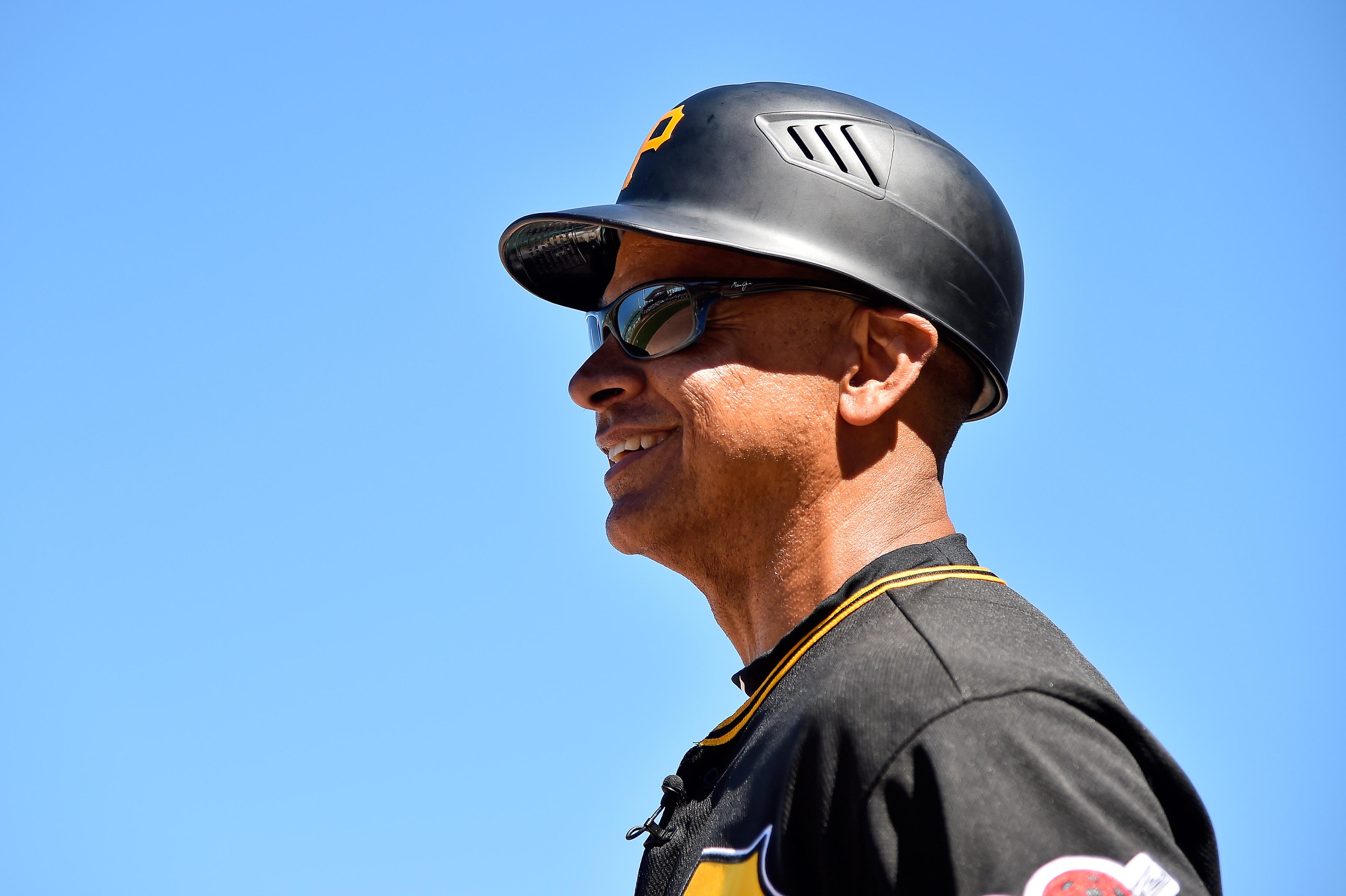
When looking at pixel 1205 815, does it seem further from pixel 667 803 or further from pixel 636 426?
pixel 636 426

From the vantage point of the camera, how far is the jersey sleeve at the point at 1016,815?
2299 mm

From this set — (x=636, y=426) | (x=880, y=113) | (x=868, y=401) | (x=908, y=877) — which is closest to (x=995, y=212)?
(x=880, y=113)

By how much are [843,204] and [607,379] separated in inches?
36.2

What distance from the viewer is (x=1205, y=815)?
266cm

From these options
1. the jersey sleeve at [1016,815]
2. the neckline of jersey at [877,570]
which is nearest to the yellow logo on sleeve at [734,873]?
the jersey sleeve at [1016,815]

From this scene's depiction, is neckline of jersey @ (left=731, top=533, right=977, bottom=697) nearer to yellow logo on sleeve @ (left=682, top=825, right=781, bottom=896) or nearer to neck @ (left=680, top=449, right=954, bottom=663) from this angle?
neck @ (left=680, top=449, right=954, bottom=663)

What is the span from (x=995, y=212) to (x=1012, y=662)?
1.92m

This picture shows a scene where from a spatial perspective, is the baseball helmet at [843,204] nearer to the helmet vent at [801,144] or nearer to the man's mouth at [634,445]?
the helmet vent at [801,144]

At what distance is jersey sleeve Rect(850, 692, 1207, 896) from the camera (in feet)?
7.54

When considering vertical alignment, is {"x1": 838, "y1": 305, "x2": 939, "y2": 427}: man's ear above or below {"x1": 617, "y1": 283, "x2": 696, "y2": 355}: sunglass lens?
below

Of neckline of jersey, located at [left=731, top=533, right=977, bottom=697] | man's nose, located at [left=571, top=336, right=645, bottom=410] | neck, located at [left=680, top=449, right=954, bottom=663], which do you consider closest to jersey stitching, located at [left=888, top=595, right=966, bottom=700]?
neckline of jersey, located at [left=731, top=533, right=977, bottom=697]

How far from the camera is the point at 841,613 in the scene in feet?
10.9

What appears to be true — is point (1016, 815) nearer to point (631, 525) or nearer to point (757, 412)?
point (757, 412)

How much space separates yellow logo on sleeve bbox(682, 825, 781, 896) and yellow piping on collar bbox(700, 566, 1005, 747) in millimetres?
470
